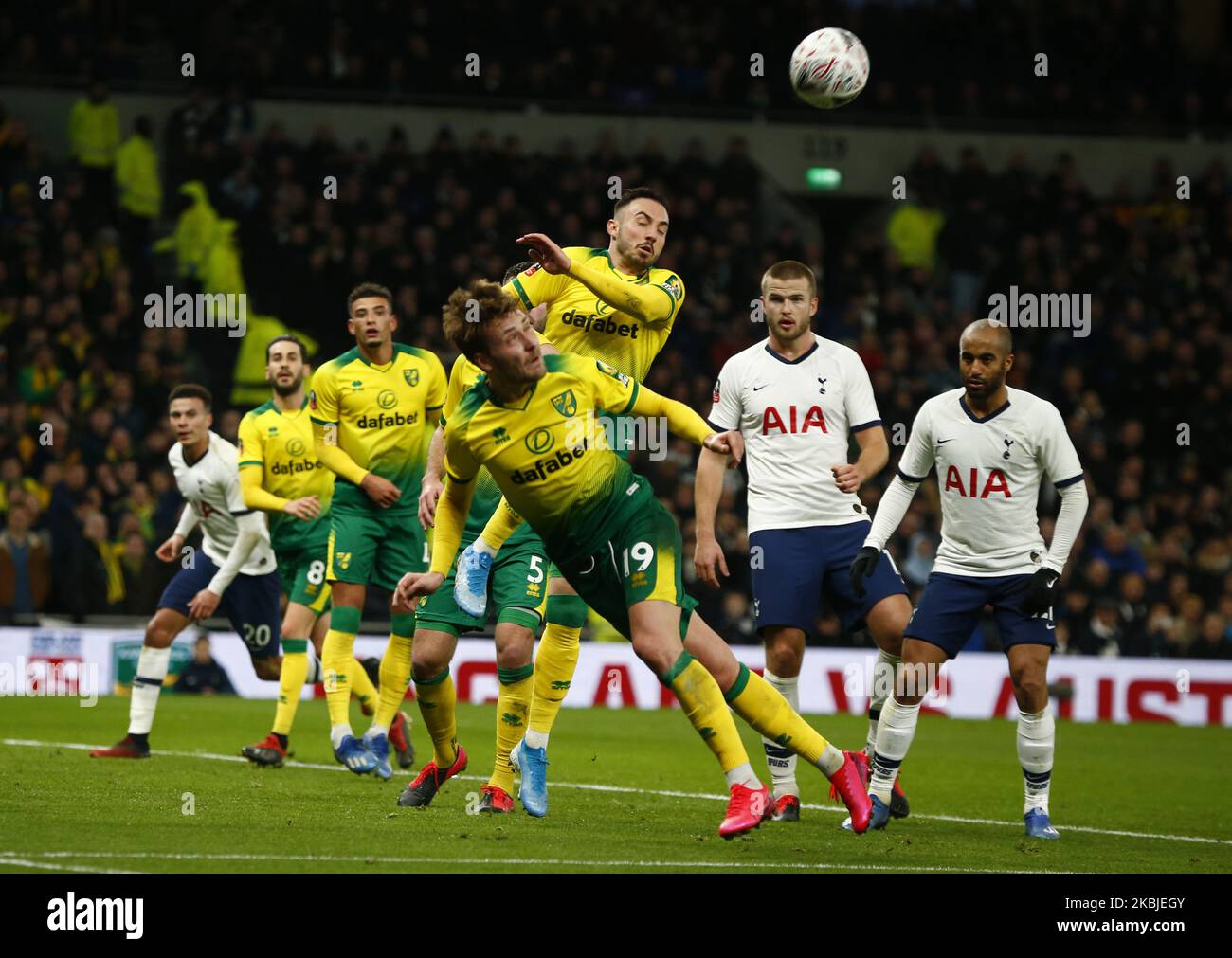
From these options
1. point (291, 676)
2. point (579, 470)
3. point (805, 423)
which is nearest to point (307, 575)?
point (291, 676)

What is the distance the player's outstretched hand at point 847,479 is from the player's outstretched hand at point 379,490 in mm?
3285

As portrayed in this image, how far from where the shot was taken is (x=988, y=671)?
19.3m

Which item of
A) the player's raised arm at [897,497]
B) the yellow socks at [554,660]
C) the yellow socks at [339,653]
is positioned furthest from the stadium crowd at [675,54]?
the player's raised arm at [897,497]

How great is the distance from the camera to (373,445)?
11414mm

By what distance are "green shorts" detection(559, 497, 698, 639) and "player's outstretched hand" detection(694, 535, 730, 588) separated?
0.13 metres

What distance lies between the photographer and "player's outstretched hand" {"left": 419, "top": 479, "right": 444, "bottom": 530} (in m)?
8.78

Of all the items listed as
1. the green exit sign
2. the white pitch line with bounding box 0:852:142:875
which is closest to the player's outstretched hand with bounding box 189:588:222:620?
the white pitch line with bounding box 0:852:142:875

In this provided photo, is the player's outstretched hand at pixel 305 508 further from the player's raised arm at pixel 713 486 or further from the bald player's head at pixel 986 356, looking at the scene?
the bald player's head at pixel 986 356

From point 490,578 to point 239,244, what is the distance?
13.9 meters

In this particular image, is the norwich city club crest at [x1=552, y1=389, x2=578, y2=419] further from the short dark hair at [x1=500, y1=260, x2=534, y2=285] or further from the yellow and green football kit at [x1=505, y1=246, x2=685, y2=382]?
the short dark hair at [x1=500, y1=260, x2=534, y2=285]

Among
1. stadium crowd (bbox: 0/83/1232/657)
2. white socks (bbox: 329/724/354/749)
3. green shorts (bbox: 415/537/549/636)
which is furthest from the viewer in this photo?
stadium crowd (bbox: 0/83/1232/657)

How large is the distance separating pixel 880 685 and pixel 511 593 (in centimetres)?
216

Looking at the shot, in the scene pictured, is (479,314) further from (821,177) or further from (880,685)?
(821,177)
